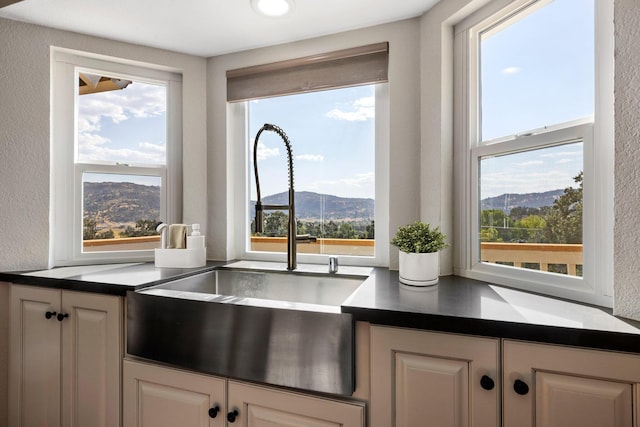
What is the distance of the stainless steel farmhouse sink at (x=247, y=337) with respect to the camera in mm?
1021

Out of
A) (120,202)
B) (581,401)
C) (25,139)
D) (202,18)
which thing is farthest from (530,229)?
(25,139)

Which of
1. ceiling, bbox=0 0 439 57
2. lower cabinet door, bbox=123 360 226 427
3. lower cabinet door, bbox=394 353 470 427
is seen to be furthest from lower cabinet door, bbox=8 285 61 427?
lower cabinet door, bbox=394 353 470 427

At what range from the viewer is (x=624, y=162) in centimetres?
91

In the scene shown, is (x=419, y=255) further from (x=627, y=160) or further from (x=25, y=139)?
(x=25, y=139)

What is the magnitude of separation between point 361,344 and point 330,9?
1.46 metres

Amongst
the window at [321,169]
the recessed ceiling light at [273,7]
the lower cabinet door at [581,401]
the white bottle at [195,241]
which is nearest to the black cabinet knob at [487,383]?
the lower cabinet door at [581,401]

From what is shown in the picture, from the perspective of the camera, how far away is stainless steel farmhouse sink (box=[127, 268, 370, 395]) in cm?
102

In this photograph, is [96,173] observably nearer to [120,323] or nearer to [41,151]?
[41,151]

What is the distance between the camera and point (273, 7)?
1551mm

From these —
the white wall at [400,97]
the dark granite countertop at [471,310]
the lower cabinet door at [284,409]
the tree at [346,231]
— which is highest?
the white wall at [400,97]

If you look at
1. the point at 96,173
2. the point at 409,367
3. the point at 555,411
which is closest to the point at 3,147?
the point at 96,173

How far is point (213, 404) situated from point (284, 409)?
274 millimetres

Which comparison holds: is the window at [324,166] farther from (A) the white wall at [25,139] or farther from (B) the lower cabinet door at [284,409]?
(A) the white wall at [25,139]

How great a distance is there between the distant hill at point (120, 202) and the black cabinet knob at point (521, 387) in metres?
1.94
